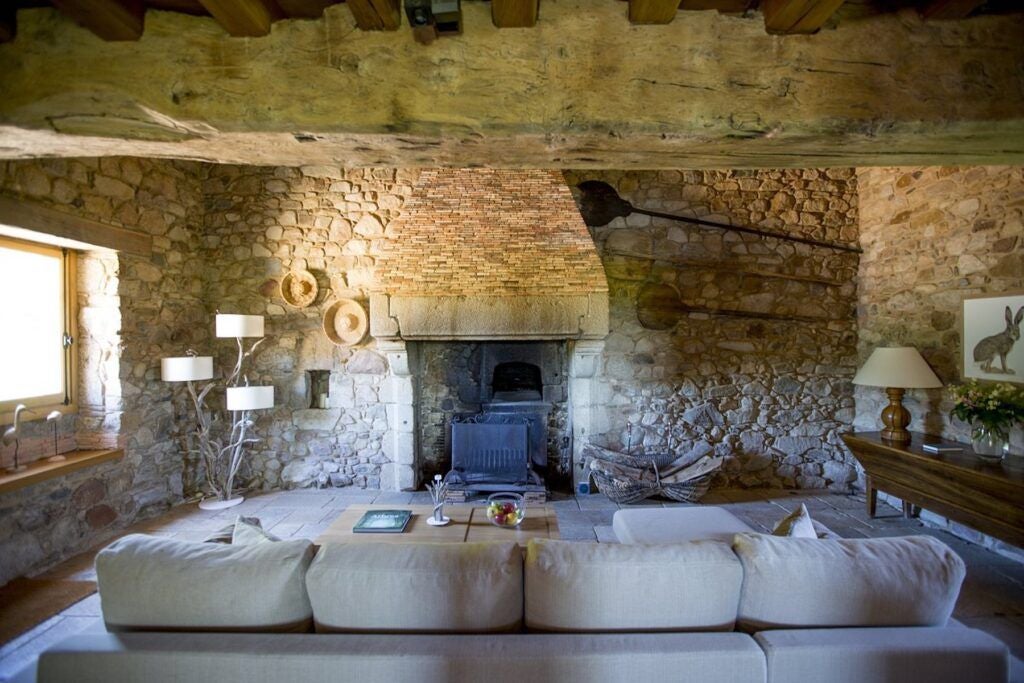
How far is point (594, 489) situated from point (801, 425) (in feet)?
6.84

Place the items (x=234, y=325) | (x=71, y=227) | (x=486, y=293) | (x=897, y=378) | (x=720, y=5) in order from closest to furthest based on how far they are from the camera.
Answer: (x=720, y=5) → (x=71, y=227) → (x=897, y=378) → (x=234, y=325) → (x=486, y=293)

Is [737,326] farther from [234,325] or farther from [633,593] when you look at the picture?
[234,325]

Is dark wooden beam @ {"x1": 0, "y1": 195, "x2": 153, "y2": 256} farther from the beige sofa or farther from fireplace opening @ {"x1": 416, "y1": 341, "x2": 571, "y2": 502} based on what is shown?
the beige sofa

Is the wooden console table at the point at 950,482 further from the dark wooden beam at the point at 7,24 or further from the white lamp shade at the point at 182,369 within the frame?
the white lamp shade at the point at 182,369

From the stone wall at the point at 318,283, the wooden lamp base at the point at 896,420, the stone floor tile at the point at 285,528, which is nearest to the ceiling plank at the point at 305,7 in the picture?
the stone wall at the point at 318,283

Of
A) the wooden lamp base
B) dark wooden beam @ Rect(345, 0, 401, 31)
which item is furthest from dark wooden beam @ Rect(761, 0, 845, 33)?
the wooden lamp base

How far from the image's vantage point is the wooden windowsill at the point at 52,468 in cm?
273

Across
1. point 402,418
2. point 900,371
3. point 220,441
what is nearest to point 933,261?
point 900,371

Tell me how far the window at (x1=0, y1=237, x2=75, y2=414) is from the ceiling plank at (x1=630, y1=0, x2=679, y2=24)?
3.90m

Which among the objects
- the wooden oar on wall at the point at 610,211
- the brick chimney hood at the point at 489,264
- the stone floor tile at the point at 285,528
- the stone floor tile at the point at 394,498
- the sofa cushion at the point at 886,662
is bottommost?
the stone floor tile at the point at 394,498

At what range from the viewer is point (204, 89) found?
149 centimetres

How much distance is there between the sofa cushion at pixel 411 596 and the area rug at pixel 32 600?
215cm

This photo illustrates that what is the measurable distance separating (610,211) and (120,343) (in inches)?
165

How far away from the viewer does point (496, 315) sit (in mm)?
4141
